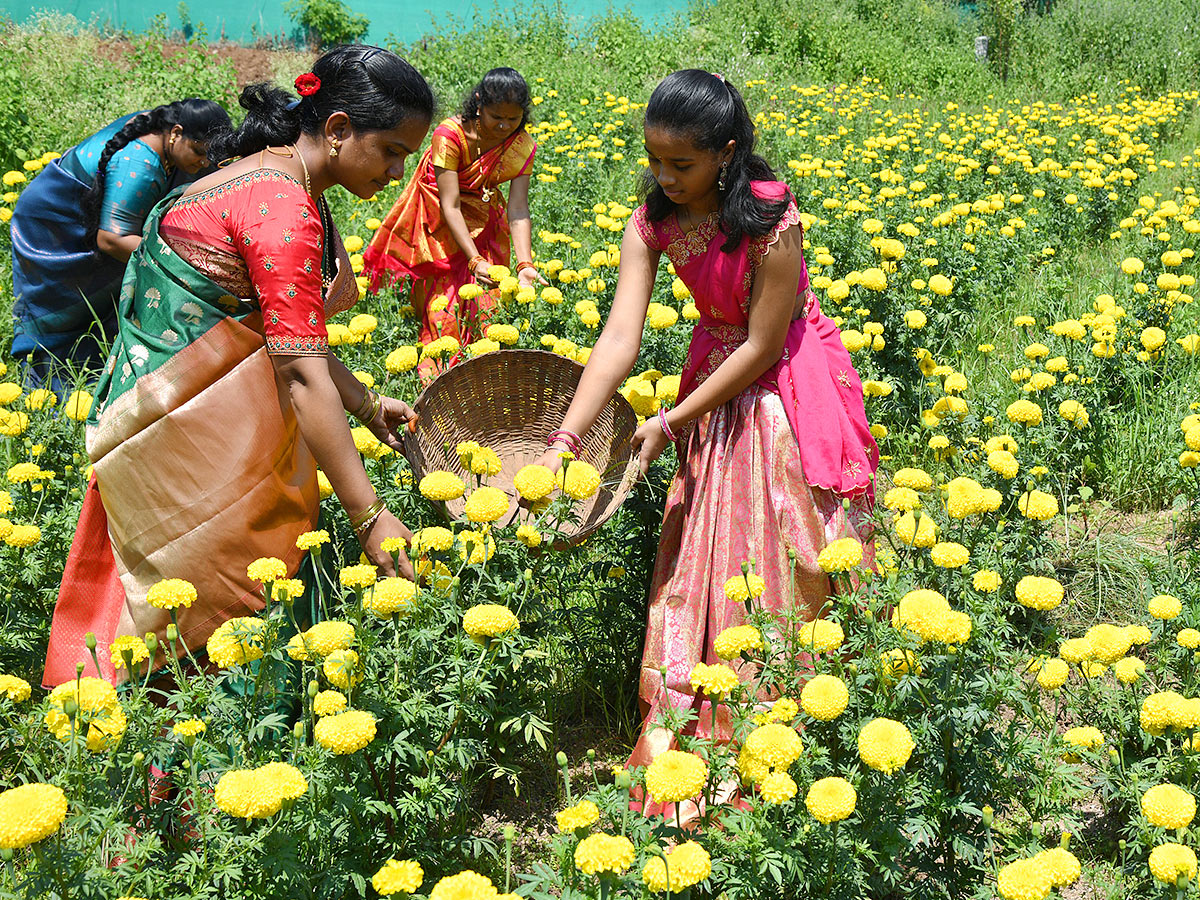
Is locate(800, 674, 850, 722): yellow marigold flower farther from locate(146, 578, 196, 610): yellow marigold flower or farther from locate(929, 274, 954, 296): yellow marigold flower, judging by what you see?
locate(929, 274, 954, 296): yellow marigold flower

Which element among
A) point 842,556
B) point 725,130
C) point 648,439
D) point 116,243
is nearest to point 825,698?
point 842,556

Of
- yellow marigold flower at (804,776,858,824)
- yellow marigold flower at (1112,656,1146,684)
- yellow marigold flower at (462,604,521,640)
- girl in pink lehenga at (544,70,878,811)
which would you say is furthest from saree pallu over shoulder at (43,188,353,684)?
yellow marigold flower at (1112,656,1146,684)

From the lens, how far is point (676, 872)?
1463mm

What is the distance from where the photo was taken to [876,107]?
399 inches

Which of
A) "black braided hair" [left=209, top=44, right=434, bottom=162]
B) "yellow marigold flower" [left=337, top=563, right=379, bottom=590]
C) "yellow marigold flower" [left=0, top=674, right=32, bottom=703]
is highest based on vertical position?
"black braided hair" [left=209, top=44, right=434, bottom=162]

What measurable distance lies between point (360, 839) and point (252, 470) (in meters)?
0.80

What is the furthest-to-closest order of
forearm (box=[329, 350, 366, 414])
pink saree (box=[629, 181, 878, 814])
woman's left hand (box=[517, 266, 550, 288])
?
woman's left hand (box=[517, 266, 550, 288]) < pink saree (box=[629, 181, 878, 814]) < forearm (box=[329, 350, 366, 414])

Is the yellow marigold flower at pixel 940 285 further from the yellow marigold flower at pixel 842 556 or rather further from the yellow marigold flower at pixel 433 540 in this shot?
the yellow marigold flower at pixel 433 540

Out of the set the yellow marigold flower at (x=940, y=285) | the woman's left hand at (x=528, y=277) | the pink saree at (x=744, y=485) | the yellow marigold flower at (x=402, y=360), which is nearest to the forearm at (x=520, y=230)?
the woman's left hand at (x=528, y=277)

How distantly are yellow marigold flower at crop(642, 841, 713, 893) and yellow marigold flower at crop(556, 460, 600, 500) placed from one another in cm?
89

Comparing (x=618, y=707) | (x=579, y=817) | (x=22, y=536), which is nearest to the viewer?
(x=579, y=817)

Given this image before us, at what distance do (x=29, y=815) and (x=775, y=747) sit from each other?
1140 millimetres

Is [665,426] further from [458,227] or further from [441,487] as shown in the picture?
[458,227]

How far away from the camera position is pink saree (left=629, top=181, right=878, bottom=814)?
252 centimetres
